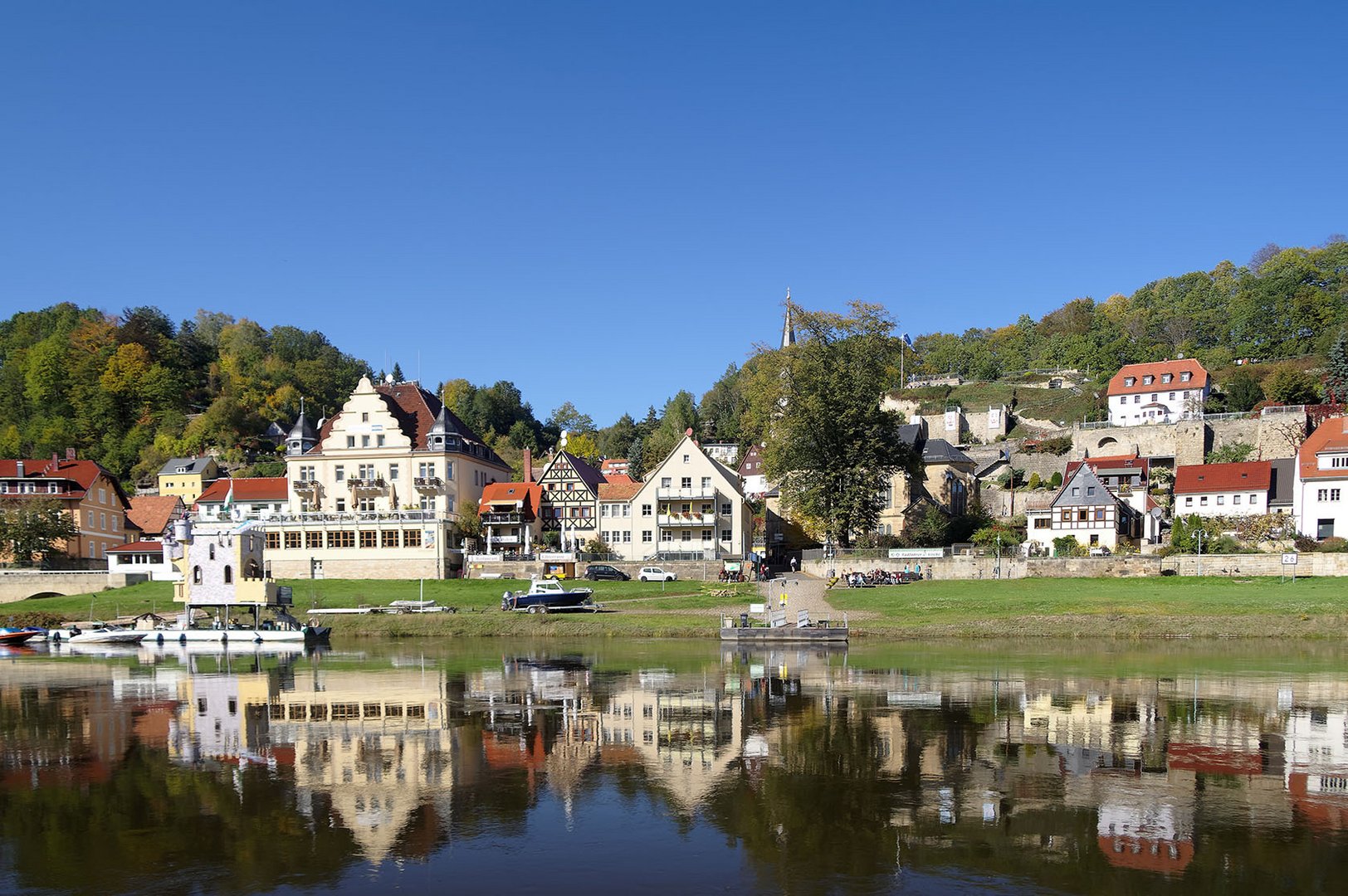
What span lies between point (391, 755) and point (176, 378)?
433ft

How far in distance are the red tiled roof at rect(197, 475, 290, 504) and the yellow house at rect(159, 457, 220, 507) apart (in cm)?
3209

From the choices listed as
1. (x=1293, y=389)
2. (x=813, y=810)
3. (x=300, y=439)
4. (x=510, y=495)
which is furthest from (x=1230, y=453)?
(x=813, y=810)

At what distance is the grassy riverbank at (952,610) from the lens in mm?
45031

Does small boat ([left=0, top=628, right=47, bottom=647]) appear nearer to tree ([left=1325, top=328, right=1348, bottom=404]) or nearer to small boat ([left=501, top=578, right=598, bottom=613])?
small boat ([left=501, top=578, right=598, bottom=613])

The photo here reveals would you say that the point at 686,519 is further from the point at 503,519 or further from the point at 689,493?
the point at 503,519

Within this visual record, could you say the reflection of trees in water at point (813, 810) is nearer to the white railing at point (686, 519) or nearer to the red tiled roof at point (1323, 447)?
the white railing at point (686, 519)

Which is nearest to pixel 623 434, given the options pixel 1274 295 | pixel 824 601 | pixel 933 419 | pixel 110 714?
pixel 933 419

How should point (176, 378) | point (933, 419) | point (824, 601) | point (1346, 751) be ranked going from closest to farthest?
point (1346, 751) < point (824, 601) < point (933, 419) < point (176, 378)

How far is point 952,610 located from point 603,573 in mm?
23835

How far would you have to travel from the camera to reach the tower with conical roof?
254 feet

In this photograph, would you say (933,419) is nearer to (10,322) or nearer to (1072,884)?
(1072,884)

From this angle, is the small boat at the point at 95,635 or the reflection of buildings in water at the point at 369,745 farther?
the small boat at the point at 95,635

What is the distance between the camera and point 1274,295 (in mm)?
119562

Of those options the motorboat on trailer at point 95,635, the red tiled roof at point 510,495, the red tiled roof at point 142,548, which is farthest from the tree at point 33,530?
the red tiled roof at point 510,495
